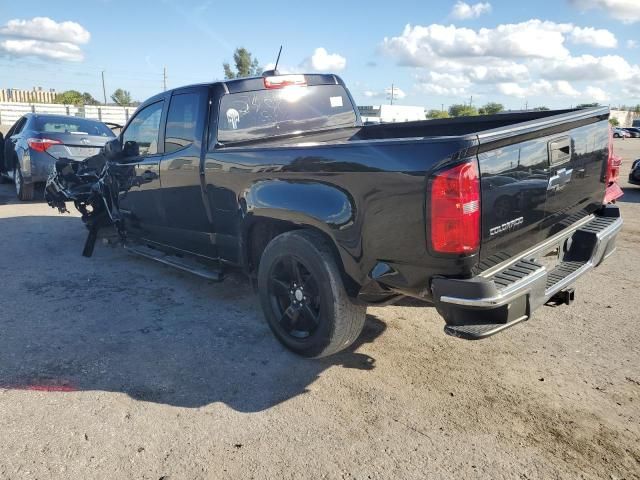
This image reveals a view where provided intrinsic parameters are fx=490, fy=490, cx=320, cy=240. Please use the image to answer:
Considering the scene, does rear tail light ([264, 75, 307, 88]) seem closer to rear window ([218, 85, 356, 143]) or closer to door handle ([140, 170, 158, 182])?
rear window ([218, 85, 356, 143])

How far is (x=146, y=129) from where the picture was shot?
507 centimetres

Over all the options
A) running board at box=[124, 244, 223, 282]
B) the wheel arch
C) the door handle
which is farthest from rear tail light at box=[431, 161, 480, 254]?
the door handle

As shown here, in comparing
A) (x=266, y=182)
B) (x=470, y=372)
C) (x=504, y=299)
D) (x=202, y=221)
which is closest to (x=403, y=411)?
(x=470, y=372)

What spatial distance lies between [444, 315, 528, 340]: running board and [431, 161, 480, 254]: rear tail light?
15.4 inches

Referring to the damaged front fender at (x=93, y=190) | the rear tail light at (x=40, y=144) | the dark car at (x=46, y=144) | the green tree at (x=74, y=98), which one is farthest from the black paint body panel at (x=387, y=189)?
the green tree at (x=74, y=98)

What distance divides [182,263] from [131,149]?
1509 millimetres

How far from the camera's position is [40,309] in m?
4.44

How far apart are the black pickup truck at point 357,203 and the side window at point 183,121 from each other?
0.06 feet

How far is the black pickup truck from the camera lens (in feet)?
8.20

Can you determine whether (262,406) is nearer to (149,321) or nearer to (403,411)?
(403,411)

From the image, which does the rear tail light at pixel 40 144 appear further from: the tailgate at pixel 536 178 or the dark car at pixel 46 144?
the tailgate at pixel 536 178

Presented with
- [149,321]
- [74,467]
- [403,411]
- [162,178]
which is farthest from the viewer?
[162,178]

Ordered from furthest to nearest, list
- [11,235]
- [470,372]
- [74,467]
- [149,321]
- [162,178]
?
[11,235]
[162,178]
[149,321]
[470,372]
[74,467]

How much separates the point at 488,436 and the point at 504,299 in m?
0.78
